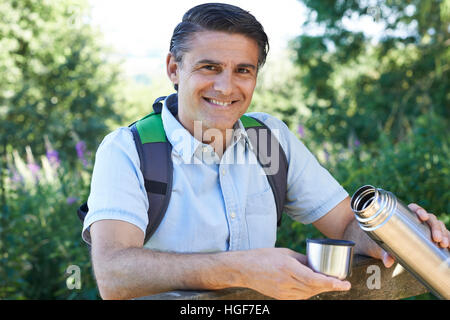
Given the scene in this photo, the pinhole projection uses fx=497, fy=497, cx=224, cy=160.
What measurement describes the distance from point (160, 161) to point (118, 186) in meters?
0.19

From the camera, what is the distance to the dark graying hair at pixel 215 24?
6.47ft

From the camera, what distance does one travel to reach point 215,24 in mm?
1973

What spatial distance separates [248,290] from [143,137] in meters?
0.75

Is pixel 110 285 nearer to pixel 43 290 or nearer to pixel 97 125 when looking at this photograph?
pixel 43 290

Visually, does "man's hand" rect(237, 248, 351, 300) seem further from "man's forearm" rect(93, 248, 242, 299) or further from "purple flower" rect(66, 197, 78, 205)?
"purple flower" rect(66, 197, 78, 205)

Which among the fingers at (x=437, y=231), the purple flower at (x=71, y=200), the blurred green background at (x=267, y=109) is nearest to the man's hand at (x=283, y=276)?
the fingers at (x=437, y=231)

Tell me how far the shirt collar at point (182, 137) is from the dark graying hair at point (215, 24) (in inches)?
10.6

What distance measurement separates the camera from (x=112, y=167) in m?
1.71

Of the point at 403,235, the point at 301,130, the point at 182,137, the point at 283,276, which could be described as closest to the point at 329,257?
the point at 283,276

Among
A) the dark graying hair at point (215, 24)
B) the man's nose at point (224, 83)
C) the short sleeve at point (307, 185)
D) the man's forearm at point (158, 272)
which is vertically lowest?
the man's forearm at point (158, 272)

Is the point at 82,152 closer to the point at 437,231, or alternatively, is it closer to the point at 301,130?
the point at 301,130

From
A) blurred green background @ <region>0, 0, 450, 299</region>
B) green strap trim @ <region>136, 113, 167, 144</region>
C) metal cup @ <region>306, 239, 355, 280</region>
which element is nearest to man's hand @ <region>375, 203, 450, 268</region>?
metal cup @ <region>306, 239, 355, 280</region>

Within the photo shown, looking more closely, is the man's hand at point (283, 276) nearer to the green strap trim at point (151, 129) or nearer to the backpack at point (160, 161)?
the backpack at point (160, 161)
